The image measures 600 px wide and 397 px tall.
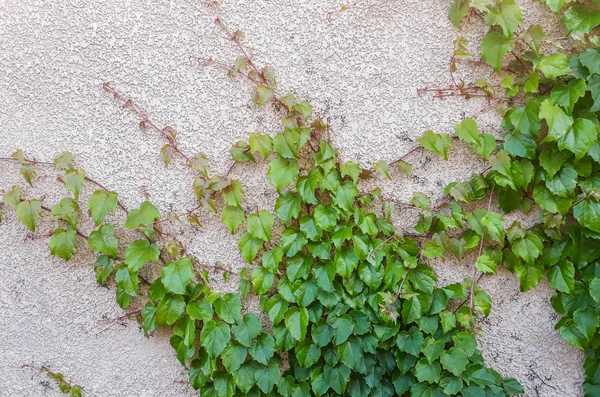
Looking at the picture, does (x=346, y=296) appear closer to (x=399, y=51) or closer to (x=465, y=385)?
(x=465, y=385)

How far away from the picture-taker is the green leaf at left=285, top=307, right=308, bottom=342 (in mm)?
2002

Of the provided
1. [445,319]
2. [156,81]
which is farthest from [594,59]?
[156,81]

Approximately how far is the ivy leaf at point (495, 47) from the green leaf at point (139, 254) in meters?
1.82

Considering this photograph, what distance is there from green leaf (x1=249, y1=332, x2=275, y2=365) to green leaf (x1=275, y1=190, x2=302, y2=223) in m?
0.60

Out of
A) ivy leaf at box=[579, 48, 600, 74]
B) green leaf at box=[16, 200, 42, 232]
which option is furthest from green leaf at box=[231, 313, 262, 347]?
ivy leaf at box=[579, 48, 600, 74]

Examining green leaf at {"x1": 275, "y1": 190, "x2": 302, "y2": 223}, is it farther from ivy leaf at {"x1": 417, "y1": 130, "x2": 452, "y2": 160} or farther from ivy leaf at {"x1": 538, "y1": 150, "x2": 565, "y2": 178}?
ivy leaf at {"x1": 538, "y1": 150, "x2": 565, "y2": 178}

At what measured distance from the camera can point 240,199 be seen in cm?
207

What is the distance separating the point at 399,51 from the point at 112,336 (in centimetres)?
213

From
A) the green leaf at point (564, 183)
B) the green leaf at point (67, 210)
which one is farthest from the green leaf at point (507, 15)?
the green leaf at point (67, 210)

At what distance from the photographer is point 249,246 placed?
2072 mm

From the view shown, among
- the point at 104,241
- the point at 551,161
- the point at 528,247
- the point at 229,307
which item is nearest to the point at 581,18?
the point at 551,161

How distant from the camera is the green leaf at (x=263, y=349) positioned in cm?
206

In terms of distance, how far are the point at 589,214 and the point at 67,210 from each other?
8.12 feet

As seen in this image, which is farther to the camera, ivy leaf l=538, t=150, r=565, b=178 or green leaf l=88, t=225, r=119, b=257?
green leaf l=88, t=225, r=119, b=257
